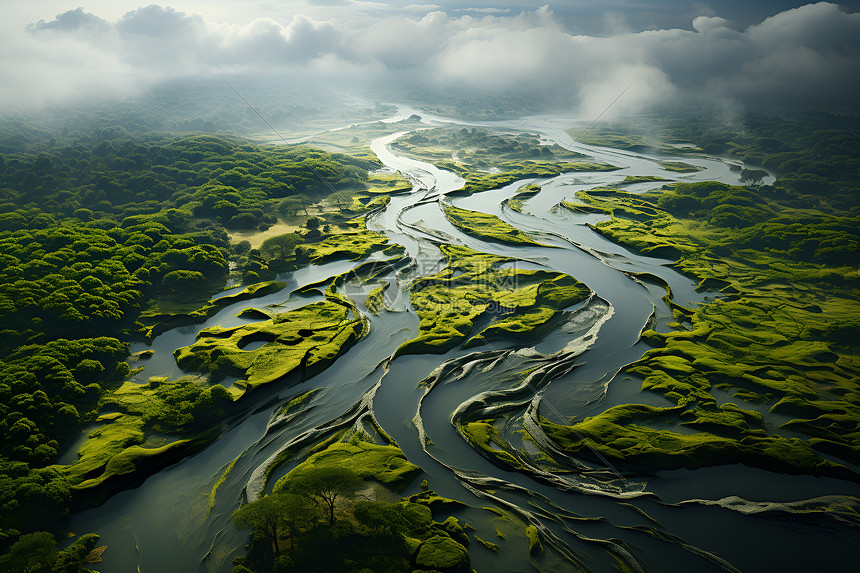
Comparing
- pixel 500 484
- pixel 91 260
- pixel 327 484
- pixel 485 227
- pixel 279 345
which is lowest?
pixel 500 484

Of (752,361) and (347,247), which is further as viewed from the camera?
(347,247)

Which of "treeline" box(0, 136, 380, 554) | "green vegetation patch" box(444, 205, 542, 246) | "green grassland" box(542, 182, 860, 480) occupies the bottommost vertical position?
"green grassland" box(542, 182, 860, 480)

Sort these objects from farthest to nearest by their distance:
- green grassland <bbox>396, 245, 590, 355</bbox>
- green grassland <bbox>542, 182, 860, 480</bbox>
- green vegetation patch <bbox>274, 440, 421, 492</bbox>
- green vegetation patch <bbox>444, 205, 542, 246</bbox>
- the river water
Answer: green vegetation patch <bbox>444, 205, 542, 246</bbox>
green grassland <bbox>396, 245, 590, 355</bbox>
green grassland <bbox>542, 182, 860, 480</bbox>
green vegetation patch <bbox>274, 440, 421, 492</bbox>
the river water

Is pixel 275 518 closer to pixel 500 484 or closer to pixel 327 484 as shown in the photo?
pixel 327 484

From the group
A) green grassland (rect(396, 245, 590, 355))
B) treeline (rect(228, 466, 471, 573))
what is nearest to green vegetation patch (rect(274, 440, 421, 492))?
treeline (rect(228, 466, 471, 573))

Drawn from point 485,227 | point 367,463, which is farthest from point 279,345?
point 485,227

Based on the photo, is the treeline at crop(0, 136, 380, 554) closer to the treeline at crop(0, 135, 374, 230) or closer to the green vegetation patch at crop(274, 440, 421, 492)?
the treeline at crop(0, 135, 374, 230)

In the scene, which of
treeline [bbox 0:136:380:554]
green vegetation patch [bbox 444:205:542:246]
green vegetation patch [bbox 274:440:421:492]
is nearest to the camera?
green vegetation patch [bbox 274:440:421:492]

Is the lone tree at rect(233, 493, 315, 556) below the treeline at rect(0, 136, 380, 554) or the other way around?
below
